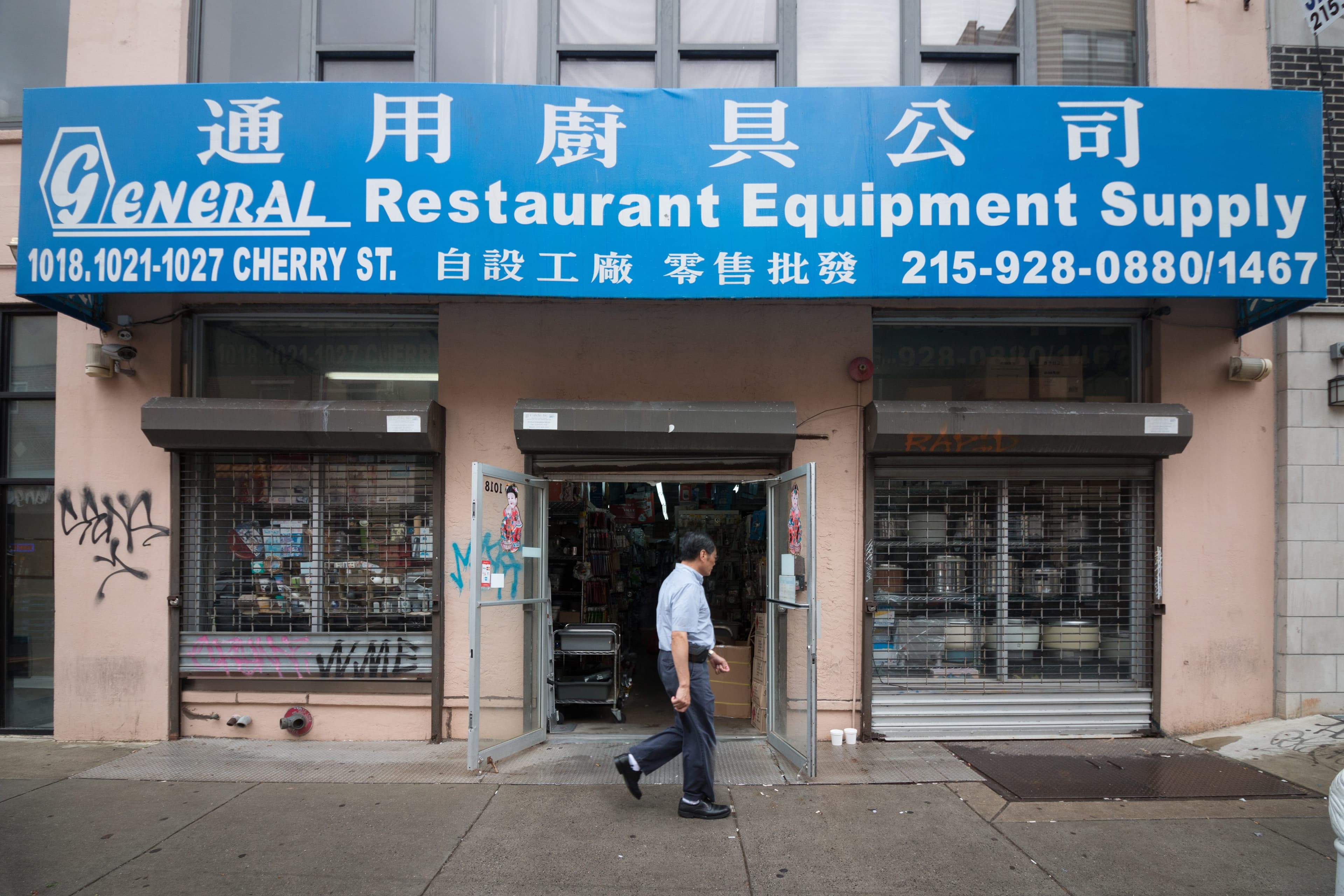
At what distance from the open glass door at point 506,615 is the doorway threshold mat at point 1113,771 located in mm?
3470

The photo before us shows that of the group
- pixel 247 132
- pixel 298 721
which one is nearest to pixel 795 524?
pixel 298 721

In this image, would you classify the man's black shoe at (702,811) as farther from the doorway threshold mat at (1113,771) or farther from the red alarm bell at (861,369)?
the red alarm bell at (861,369)

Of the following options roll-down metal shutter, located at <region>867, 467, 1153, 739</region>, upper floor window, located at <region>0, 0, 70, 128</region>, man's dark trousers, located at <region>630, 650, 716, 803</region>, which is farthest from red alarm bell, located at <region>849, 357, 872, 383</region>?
upper floor window, located at <region>0, 0, 70, 128</region>

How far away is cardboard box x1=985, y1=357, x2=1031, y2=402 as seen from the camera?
684 cm

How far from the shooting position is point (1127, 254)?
18.8 ft

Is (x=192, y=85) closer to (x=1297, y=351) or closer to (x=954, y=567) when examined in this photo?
(x=954, y=567)

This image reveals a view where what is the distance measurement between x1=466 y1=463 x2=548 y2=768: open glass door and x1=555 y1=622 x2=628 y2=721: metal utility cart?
0.50m

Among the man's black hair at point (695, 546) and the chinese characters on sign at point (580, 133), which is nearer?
the man's black hair at point (695, 546)

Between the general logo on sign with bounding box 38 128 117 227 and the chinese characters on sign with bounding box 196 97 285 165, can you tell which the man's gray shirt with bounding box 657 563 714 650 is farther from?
the general logo on sign with bounding box 38 128 117 227

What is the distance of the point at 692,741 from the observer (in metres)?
4.96

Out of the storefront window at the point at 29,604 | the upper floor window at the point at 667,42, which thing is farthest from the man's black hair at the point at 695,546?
the storefront window at the point at 29,604

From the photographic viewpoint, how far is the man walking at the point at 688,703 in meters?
4.93

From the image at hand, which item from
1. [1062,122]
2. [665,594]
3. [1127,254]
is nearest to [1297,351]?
[1127,254]

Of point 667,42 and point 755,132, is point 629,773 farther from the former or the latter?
point 667,42
